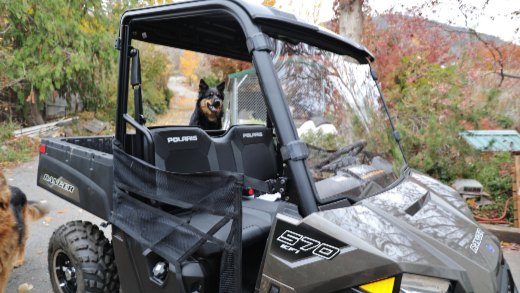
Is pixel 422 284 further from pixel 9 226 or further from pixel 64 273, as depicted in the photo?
pixel 9 226

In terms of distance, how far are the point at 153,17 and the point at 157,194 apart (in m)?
1.01

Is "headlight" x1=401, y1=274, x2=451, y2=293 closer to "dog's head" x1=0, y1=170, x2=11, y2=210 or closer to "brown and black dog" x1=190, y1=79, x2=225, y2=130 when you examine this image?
"dog's head" x1=0, y1=170, x2=11, y2=210

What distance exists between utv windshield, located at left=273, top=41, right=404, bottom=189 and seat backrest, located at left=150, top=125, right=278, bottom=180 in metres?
1.09

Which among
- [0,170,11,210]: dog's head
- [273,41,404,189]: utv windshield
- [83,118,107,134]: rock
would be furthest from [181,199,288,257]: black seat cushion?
[83,118,107,134]: rock

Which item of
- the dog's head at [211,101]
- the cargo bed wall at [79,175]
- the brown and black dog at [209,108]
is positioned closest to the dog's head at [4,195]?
the cargo bed wall at [79,175]

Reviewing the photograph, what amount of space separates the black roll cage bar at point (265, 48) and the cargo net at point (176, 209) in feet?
0.83

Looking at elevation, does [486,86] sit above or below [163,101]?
above

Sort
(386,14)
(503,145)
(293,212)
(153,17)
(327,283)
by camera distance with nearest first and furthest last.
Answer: (327,283), (293,212), (153,17), (503,145), (386,14)

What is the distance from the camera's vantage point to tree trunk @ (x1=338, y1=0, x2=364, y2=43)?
7793 millimetres

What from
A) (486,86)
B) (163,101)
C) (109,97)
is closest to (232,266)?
(486,86)

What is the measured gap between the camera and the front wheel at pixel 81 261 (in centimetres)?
243

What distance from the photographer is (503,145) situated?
5461 mm

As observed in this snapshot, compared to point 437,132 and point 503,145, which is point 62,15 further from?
point 503,145

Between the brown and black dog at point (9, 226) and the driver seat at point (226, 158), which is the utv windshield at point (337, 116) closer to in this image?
the driver seat at point (226, 158)
